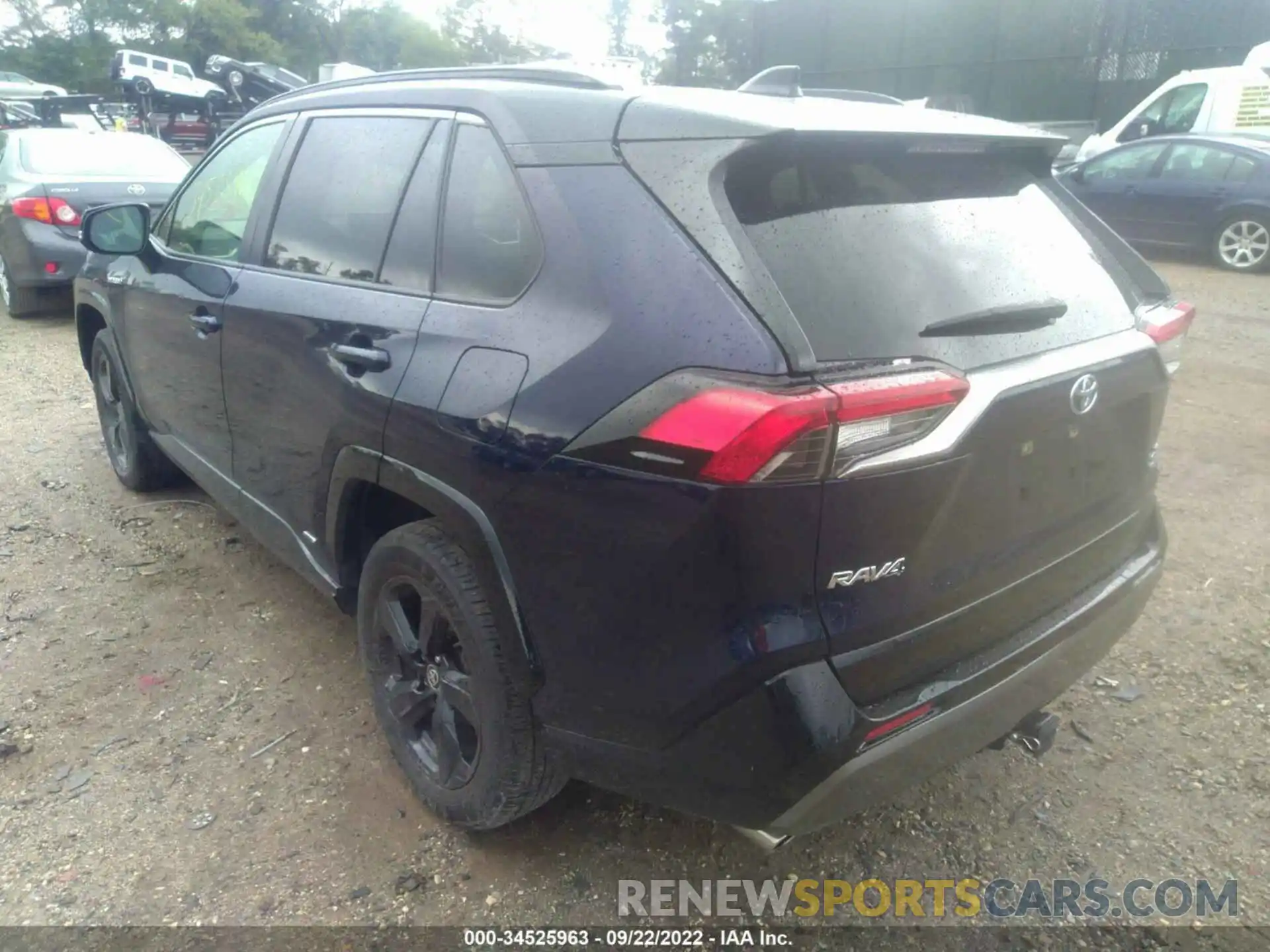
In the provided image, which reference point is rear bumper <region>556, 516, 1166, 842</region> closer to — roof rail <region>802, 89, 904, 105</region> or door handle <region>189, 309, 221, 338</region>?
roof rail <region>802, 89, 904, 105</region>

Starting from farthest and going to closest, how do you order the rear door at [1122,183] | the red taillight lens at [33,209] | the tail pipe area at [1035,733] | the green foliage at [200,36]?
the green foliage at [200,36] < the rear door at [1122,183] < the red taillight lens at [33,209] < the tail pipe area at [1035,733]

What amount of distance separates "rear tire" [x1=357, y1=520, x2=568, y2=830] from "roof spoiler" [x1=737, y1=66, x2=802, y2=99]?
148 cm

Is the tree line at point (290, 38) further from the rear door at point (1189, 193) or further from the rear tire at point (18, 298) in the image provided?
the rear tire at point (18, 298)

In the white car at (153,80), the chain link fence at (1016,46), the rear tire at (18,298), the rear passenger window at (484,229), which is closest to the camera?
the rear passenger window at (484,229)

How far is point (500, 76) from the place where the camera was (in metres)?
2.53

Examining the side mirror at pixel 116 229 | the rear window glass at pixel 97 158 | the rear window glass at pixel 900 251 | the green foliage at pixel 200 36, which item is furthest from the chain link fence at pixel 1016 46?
the side mirror at pixel 116 229

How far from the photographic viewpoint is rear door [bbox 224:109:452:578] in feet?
8.18

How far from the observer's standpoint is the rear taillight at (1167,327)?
7.86 ft

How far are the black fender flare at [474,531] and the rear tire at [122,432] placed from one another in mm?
2493

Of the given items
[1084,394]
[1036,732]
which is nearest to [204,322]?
[1084,394]

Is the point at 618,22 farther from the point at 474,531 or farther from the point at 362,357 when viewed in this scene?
the point at 474,531

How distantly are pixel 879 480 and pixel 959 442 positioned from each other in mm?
190

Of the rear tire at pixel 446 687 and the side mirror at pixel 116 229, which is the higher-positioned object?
the side mirror at pixel 116 229

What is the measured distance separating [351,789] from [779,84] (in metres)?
2.28
